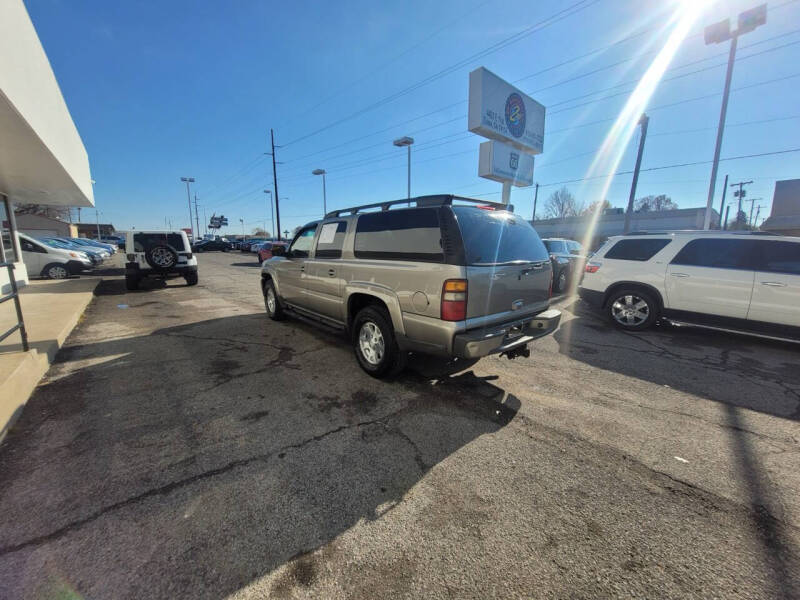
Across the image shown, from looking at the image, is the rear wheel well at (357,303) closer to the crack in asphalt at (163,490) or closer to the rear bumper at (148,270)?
the crack in asphalt at (163,490)

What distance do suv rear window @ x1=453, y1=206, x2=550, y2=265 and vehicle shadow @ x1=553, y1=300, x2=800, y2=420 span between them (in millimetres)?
2141

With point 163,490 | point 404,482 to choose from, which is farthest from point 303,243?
point 404,482

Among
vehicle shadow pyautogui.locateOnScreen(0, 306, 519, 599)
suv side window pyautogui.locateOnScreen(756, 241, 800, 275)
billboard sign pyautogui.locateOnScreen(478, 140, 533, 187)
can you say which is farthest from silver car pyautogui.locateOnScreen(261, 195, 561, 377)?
billboard sign pyautogui.locateOnScreen(478, 140, 533, 187)

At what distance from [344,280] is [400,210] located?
125 cm

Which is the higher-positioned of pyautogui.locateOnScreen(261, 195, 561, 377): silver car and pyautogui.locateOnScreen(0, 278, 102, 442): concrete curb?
pyautogui.locateOnScreen(261, 195, 561, 377): silver car

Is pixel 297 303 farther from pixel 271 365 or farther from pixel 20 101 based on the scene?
pixel 20 101

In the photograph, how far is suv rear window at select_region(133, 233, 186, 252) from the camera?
34.9ft

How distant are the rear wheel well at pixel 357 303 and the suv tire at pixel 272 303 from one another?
2.73 metres

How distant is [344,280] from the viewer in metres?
Answer: 4.56

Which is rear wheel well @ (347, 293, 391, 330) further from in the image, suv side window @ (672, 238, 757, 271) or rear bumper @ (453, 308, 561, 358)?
suv side window @ (672, 238, 757, 271)

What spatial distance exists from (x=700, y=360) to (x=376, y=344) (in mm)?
4741

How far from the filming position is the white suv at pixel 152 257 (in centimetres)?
1049

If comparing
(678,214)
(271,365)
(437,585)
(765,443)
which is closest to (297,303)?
(271,365)

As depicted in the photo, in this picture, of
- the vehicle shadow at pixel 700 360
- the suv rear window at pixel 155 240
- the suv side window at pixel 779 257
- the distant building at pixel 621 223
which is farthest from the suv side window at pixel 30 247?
the distant building at pixel 621 223
